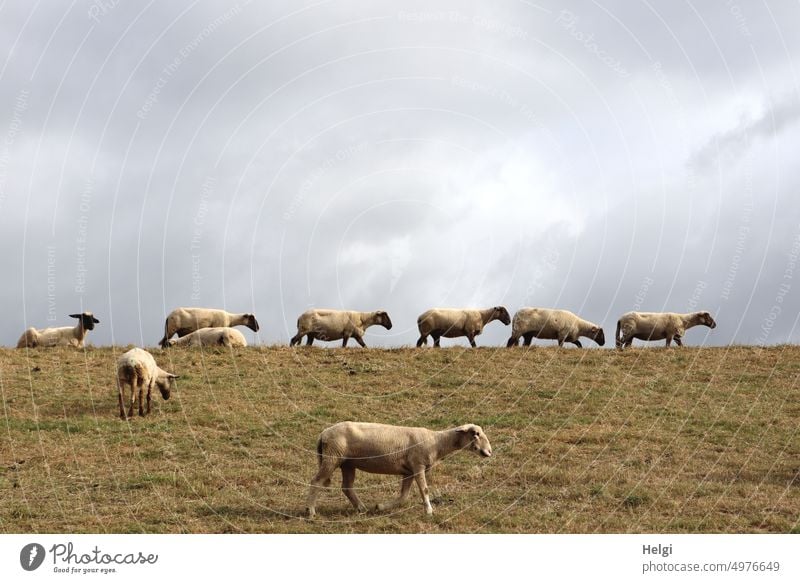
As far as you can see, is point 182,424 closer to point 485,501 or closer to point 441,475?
point 441,475

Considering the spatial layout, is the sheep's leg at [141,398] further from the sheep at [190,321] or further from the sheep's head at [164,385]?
the sheep at [190,321]

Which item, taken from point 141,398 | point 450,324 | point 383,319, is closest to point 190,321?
point 383,319

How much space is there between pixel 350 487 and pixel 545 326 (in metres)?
23.7

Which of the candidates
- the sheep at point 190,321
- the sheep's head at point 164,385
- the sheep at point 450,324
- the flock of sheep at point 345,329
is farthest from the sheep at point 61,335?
the sheep at point 450,324

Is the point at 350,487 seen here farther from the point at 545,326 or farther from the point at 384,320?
the point at 384,320

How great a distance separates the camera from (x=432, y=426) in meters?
25.1

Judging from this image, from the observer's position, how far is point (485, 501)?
1792cm

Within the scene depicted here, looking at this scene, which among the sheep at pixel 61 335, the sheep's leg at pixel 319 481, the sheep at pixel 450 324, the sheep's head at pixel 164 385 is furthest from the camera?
the sheep at pixel 450 324

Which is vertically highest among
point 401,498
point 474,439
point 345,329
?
point 345,329

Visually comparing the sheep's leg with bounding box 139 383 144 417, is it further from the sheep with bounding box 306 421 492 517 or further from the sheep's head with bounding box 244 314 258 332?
the sheep's head with bounding box 244 314 258 332

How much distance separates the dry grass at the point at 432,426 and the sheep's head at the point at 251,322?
27.6ft

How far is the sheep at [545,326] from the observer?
39688 mm

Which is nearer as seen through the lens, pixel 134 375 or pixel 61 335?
pixel 134 375

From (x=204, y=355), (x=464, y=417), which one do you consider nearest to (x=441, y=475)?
(x=464, y=417)
